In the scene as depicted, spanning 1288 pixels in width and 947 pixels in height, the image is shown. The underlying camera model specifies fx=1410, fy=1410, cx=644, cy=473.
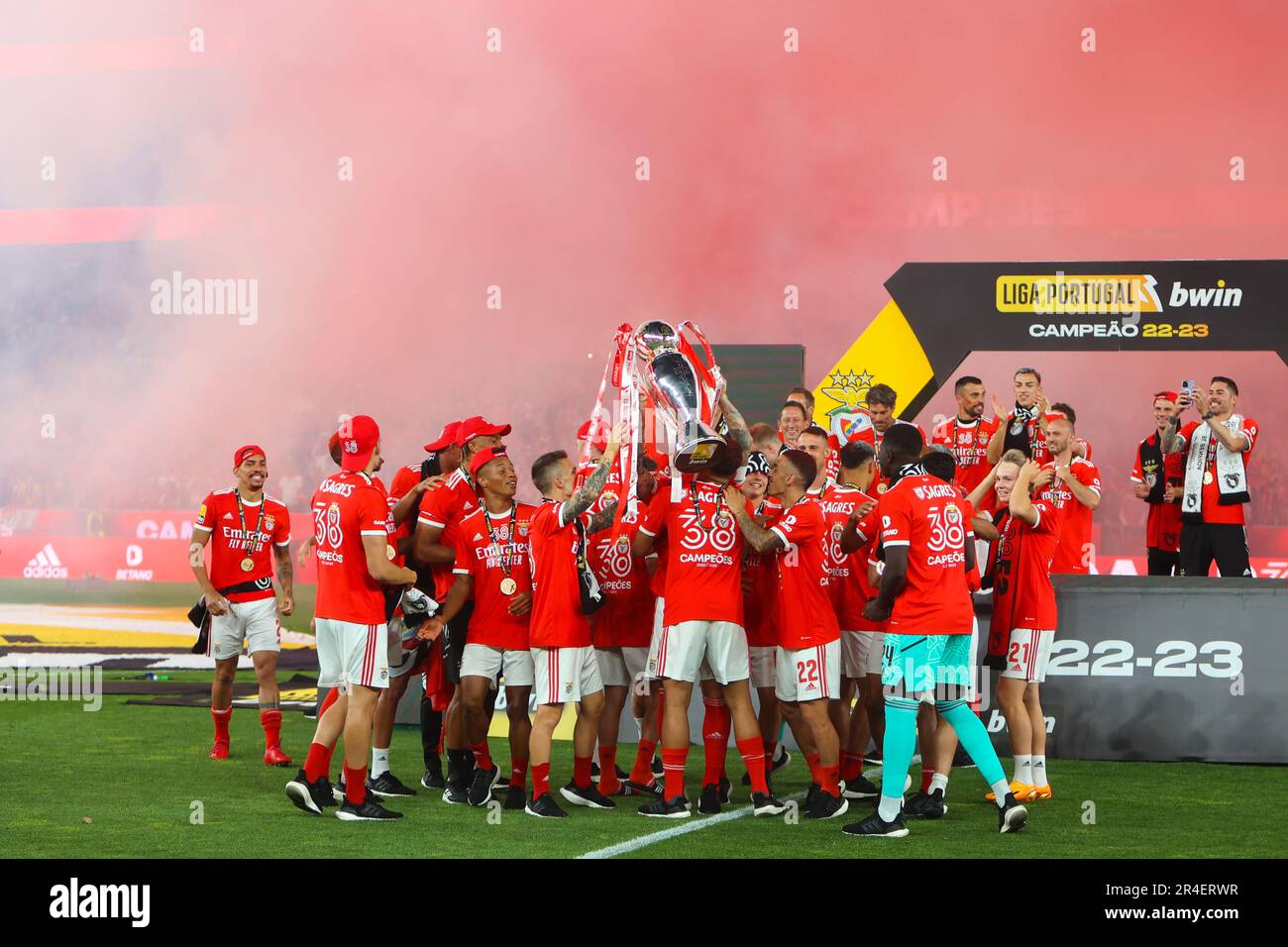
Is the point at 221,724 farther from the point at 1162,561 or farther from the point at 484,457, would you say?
the point at 1162,561

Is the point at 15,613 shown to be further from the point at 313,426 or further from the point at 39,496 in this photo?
the point at 313,426

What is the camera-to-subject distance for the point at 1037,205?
1565 cm

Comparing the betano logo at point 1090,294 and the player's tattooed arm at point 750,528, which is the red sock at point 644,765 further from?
the betano logo at point 1090,294

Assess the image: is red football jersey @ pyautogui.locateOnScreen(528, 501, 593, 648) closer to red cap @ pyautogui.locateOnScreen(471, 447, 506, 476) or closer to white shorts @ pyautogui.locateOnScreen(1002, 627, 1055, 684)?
red cap @ pyautogui.locateOnScreen(471, 447, 506, 476)

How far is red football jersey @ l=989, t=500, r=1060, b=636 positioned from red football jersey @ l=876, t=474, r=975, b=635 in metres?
1.18

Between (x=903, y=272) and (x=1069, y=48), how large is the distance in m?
4.90

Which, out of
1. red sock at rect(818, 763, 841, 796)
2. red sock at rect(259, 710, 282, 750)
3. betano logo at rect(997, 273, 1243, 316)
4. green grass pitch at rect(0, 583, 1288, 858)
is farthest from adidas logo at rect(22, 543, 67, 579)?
red sock at rect(818, 763, 841, 796)

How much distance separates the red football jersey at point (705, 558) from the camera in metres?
6.77

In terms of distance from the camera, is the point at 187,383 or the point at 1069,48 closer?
the point at 1069,48

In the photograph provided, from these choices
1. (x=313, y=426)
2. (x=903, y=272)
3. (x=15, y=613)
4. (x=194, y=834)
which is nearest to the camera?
(x=194, y=834)

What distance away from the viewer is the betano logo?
12.2 metres

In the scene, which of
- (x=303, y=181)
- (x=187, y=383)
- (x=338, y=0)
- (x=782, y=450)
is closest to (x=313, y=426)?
(x=187, y=383)
